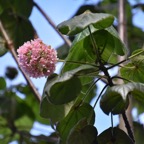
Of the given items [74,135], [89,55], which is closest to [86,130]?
[74,135]

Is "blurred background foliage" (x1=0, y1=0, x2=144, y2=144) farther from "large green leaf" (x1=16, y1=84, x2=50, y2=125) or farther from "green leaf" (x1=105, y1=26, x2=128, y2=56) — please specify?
"green leaf" (x1=105, y1=26, x2=128, y2=56)

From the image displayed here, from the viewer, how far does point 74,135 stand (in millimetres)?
662

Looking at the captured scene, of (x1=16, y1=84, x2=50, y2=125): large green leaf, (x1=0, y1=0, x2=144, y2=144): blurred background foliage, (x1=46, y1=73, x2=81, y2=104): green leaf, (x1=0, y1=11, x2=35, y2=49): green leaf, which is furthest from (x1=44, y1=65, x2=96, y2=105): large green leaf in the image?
(x1=16, y1=84, x2=50, y2=125): large green leaf

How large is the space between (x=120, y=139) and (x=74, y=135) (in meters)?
0.07

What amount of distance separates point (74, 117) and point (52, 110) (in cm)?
4

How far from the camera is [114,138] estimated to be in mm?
680

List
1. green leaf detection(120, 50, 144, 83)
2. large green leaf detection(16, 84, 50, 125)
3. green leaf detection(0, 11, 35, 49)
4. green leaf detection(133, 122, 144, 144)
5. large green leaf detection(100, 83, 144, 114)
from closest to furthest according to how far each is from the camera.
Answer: large green leaf detection(100, 83, 144, 114) → green leaf detection(120, 50, 144, 83) → green leaf detection(133, 122, 144, 144) → green leaf detection(0, 11, 35, 49) → large green leaf detection(16, 84, 50, 125)

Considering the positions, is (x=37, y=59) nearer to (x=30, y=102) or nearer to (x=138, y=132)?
(x=138, y=132)

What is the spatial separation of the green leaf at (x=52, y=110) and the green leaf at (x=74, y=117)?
0.4 inches

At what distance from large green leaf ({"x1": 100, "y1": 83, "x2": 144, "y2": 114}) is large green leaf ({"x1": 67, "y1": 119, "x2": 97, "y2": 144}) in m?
0.05

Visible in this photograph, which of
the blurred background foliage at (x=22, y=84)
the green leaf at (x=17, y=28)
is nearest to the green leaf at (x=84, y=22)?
the blurred background foliage at (x=22, y=84)

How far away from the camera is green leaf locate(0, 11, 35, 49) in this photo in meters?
1.26

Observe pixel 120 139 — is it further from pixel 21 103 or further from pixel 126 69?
pixel 21 103

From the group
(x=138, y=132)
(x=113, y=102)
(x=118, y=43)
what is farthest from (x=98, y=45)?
(x=138, y=132)
